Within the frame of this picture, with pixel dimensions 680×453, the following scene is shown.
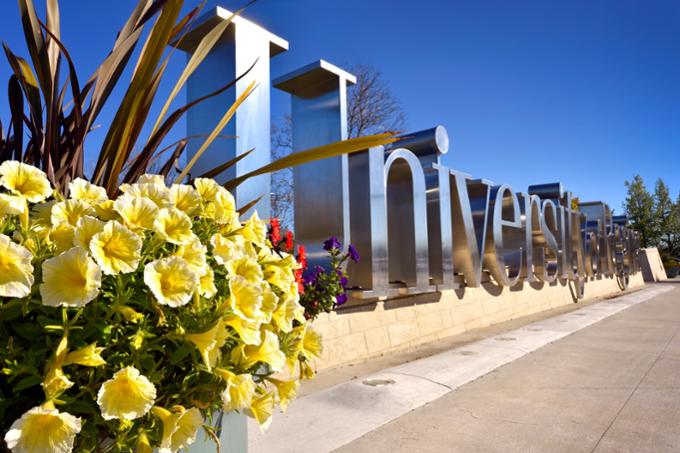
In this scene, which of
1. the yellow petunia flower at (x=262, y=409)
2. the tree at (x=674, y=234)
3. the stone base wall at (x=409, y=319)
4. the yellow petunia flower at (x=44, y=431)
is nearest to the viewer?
the yellow petunia flower at (x=44, y=431)

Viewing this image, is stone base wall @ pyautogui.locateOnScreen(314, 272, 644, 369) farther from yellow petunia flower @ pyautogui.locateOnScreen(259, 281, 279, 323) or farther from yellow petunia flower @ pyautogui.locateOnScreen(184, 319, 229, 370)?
yellow petunia flower @ pyautogui.locateOnScreen(184, 319, 229, 370)

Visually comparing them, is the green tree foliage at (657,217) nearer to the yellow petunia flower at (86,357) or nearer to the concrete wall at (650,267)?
the concrete wall at (650,267)

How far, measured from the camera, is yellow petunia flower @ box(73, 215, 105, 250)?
1.06 m

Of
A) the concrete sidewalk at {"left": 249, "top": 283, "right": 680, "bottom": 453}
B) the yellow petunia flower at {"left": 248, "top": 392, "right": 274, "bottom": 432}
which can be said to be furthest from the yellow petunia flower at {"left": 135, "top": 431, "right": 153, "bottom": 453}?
the concrete sidewalk at {"left": 249, "top": 283, "right": 680, "bottom": 453}

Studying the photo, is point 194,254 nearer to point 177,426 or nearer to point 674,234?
point 177,426

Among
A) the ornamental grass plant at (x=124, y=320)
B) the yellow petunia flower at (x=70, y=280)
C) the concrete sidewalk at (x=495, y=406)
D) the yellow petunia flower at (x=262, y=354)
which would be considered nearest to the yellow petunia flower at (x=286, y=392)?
the ornamental grass plant at (x=124, y=320)

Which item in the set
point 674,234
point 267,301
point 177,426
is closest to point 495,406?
point 267,301

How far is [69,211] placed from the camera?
1197 mm

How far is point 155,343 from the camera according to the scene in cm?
111

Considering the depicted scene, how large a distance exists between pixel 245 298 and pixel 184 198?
34 cm

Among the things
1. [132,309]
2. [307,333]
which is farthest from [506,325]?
[132,309]

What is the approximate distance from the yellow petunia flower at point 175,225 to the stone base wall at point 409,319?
412 centimetres

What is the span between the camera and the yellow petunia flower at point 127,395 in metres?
0.97

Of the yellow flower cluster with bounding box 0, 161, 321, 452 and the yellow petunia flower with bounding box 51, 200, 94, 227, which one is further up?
the yellow petunia flower with bounding box 51, 200, 94, 227
